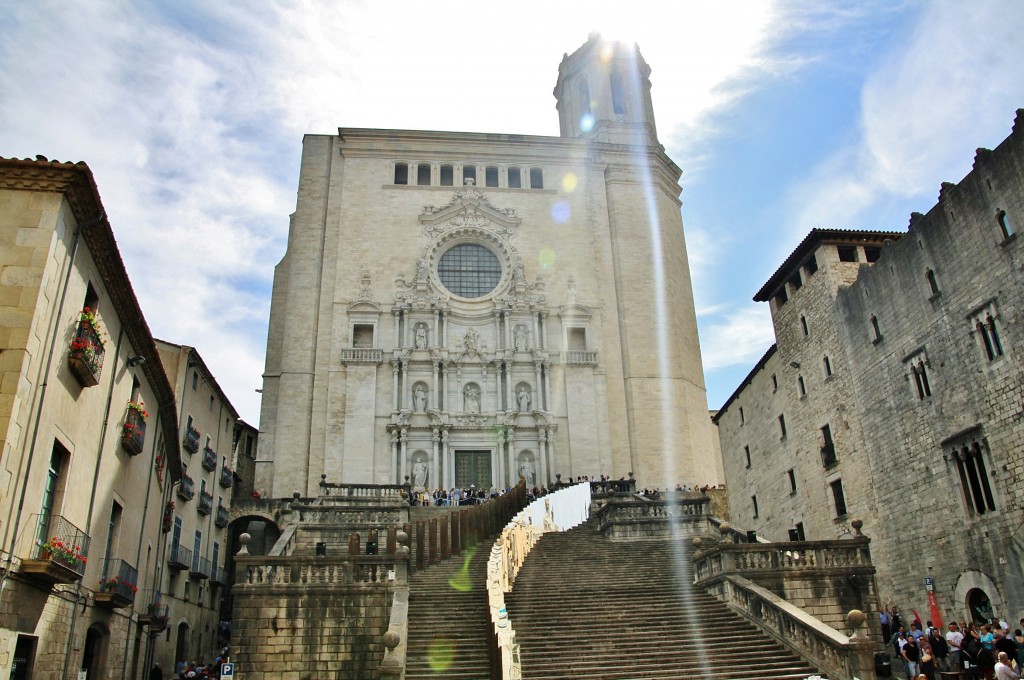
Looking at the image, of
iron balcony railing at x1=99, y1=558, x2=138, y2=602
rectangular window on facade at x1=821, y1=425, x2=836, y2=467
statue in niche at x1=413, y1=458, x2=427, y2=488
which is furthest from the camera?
statue in niche at x1=413, y1=458, x2=427, y2=488

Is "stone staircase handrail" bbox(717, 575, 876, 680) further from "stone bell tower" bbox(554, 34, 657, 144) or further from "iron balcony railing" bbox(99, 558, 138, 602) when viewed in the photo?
"stone bell tower" bbox(554, 34, 657, 144)

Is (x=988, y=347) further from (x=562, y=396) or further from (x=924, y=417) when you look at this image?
(x=562, y=396)

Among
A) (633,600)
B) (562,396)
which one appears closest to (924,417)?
(633,600)

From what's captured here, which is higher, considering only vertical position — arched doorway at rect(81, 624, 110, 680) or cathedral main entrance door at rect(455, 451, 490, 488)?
cathedral main entrance door at rect(455, 451, 490, 488)

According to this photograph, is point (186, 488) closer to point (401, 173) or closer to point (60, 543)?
point (60, 543)

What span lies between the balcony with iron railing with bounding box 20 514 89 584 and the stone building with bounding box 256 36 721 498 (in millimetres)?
21861

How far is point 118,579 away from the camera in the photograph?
1642cm

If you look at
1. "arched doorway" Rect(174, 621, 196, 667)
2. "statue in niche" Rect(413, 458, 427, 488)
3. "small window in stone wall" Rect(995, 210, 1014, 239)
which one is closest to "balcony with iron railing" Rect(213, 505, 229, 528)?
"arched doorway" Rect(174, 621, 196, 667)

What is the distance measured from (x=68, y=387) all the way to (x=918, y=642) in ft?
55.9

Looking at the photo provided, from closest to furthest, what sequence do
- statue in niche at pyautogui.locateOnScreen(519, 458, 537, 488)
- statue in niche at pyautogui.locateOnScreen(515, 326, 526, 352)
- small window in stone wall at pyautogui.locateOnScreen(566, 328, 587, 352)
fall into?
statue in niche at pyautogui.locateOnScreen(519, 458, 537, 488) → statue in niche at pyautogui.locateOnScreen(515, 326, 526, 352) → small window in stone wall at pyautogui.locateOnScreen(566, 328, 587, 352)

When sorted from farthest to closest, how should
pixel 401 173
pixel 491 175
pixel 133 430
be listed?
pixel 491 175 → pixel 401 173 → pixel 133 430

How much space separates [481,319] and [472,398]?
166 inches

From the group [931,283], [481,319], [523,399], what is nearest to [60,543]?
[931,283]

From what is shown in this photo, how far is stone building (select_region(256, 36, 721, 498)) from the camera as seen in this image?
36531mm
